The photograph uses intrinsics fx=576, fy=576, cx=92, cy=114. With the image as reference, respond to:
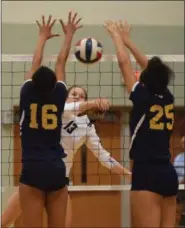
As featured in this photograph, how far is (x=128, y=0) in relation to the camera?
8641 millimetres

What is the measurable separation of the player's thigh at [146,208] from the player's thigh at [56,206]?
49cm

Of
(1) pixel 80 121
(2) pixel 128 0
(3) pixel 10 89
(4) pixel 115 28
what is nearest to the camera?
(4) pixel 115 28

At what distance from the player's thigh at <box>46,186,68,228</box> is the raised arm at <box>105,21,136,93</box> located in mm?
835

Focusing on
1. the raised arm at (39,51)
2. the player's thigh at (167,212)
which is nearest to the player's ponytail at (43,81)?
the raised arm at (39,51)

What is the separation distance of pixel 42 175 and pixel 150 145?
733 mm

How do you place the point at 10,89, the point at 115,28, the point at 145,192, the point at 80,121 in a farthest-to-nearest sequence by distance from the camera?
the point at 10,89, the point at 80,121, the point at 115,28, the point at 145,192

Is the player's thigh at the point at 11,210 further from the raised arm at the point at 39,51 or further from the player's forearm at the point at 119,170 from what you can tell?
the raised arm at the point at 39,51

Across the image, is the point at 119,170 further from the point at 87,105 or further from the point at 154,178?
the point at 154,178

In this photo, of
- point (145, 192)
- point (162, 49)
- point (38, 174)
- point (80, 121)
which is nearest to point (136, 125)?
point (145, 192)

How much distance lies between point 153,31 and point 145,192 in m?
5.29

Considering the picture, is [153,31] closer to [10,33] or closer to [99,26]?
[99,26]

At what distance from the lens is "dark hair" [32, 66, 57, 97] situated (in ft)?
12.5

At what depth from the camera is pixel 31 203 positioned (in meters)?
3.80

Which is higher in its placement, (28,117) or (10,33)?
(10,33)
